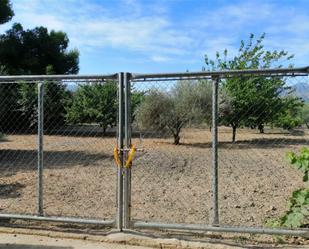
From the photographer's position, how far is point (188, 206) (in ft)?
23.5

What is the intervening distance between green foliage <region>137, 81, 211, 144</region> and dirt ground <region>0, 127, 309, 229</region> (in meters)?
2.06

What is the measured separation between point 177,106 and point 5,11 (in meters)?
14.3

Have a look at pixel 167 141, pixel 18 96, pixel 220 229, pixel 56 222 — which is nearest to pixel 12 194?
pixel 56 222

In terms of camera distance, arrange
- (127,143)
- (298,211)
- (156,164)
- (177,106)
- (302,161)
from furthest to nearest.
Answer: (177,106)
(156,164)
(127,143)
(302,161)
(298,211)

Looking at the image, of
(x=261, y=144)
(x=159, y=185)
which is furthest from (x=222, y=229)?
(x=261, y=144)

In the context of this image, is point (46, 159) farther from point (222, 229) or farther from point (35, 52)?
point (35, 52)

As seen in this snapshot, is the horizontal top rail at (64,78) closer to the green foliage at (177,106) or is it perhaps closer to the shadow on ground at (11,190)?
the shadow on ground at (11,190)

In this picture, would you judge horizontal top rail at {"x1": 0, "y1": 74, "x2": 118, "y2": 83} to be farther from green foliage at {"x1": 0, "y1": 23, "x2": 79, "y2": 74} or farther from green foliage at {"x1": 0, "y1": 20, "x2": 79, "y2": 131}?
green foliage at {"x1": 0, "y1": 23, "x2": 79, "y2": 74}

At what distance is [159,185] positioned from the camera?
886 cm

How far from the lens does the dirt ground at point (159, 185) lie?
6844mm

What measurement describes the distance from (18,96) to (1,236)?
1538 centimetres

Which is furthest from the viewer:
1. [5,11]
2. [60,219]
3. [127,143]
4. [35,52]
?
[35,52]

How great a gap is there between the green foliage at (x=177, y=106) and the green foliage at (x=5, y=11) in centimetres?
1288

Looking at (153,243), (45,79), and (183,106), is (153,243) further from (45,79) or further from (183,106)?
(183,106)
